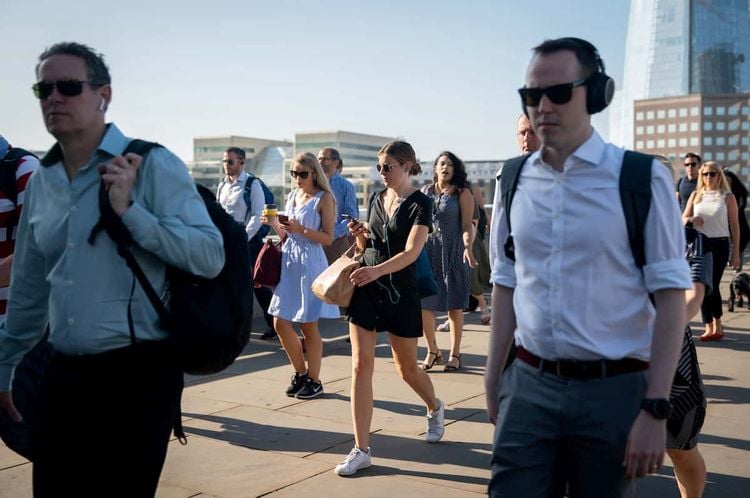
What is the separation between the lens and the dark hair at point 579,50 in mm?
2691

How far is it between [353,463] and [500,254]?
2442 millimetres

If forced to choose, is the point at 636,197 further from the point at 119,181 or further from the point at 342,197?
the point at 342,197

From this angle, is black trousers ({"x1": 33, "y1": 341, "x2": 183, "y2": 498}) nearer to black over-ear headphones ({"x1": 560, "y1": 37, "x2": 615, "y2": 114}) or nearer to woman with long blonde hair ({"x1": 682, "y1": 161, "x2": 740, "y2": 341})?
black over-ear headphones ({"x1": 560, "y1": 37, "x2": 615, "y2": 114})

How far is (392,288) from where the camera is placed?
5582 mm

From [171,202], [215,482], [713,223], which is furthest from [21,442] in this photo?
[713,223]

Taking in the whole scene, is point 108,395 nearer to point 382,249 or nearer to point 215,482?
point 215,482

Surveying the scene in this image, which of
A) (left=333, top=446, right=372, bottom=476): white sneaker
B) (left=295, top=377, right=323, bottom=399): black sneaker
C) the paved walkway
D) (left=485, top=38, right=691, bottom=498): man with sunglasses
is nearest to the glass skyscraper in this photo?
the paved walkway

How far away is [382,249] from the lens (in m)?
5.81

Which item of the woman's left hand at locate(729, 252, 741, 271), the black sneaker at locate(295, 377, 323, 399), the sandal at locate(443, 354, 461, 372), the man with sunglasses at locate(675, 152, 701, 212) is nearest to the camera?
the black sneaker at locate(295, 377, 323, 399)

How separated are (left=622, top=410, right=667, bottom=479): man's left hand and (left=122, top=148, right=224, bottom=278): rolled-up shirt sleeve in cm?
133

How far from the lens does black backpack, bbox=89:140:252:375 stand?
2.71 meters

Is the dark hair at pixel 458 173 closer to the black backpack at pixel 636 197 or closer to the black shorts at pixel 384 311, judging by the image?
the black shorts at pixel 384 311

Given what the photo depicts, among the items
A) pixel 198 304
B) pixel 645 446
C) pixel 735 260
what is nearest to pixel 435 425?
pixel 198 304

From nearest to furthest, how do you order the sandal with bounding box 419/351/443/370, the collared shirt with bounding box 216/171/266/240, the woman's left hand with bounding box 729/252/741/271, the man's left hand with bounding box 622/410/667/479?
the man's left hand with bounding box 622/410/667/479 < the sandal with bounding box 419/351/443/370 < the woman's left hand with bounding box 729/252/741/271 < the collared shirt with bounding box 216/171/266/240
